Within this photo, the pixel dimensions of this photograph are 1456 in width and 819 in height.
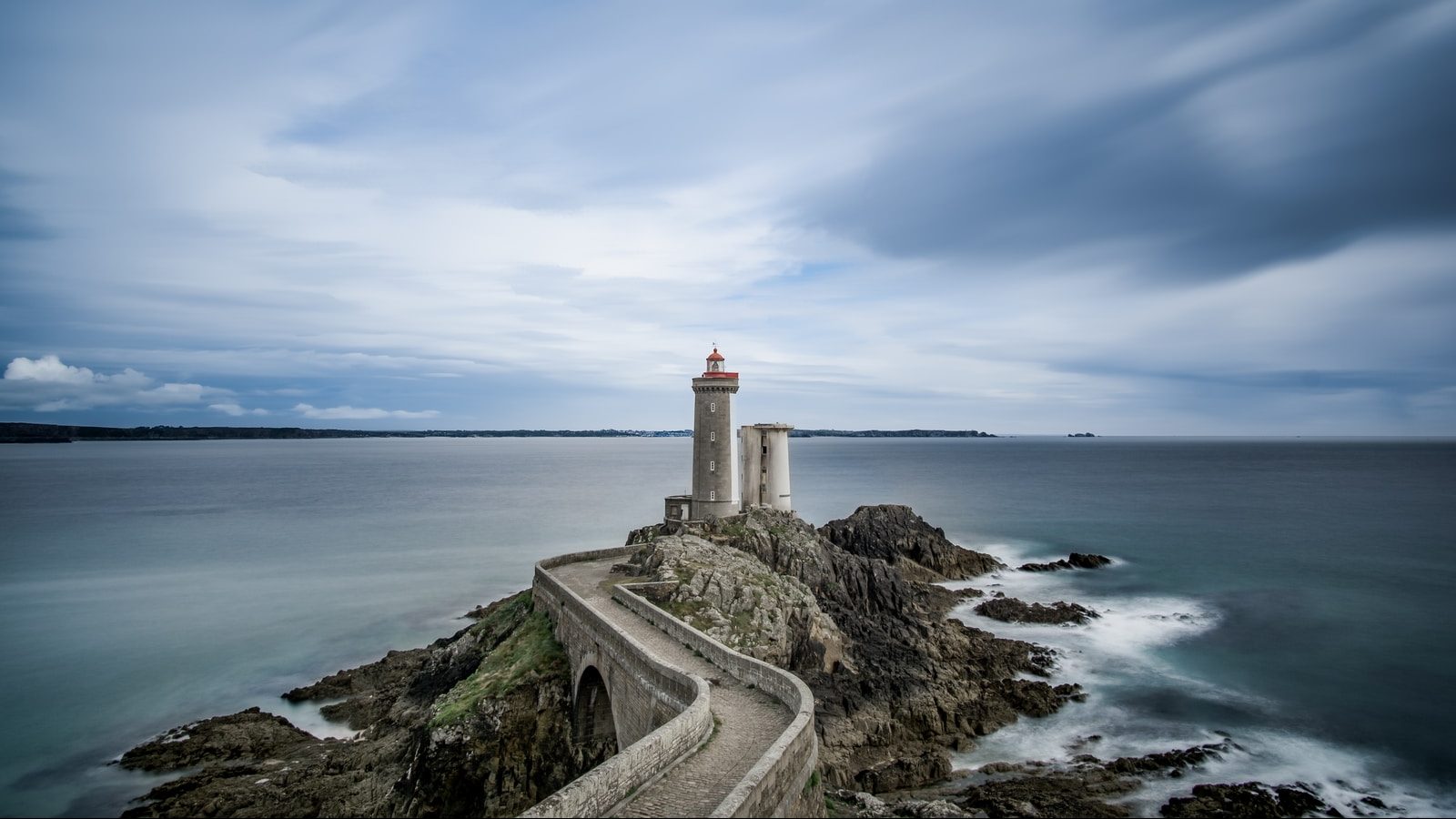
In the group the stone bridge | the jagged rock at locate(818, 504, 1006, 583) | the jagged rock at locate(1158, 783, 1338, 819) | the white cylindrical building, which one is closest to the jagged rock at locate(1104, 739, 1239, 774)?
the jagged rock at locate(1158, 783, 1338, 819)

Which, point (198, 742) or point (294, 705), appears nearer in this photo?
point (198, 742)

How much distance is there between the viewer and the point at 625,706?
17312mm

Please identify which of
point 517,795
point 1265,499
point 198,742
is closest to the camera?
point 517,795

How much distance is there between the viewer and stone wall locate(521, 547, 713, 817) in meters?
9.94

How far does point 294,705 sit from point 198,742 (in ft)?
13.0

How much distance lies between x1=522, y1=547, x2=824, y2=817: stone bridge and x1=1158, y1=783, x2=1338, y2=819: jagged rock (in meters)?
12.1

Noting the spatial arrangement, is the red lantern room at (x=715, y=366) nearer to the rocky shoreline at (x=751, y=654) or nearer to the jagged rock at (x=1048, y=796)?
the rocky shoreline at (x=751, y=654)

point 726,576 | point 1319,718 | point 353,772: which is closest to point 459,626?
→ point 353,772

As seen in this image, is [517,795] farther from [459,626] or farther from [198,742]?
[459,626]

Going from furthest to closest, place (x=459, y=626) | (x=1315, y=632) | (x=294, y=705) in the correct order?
1. (x=459, y=626)
2. (x=1315, y=632)
3. (x=294, y=705)

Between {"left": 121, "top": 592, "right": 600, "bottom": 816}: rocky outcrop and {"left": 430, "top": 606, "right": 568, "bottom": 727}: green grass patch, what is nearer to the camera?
{"left": 121, "top": 592, "right": 600, "bottom": 816}: rocky outcrop

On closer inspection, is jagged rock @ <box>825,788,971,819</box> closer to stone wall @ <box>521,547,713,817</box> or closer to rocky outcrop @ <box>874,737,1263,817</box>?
rocky outcrop @ <box>874,737,1263,817</box>

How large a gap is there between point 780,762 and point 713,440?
74.9ft

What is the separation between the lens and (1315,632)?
112ft
